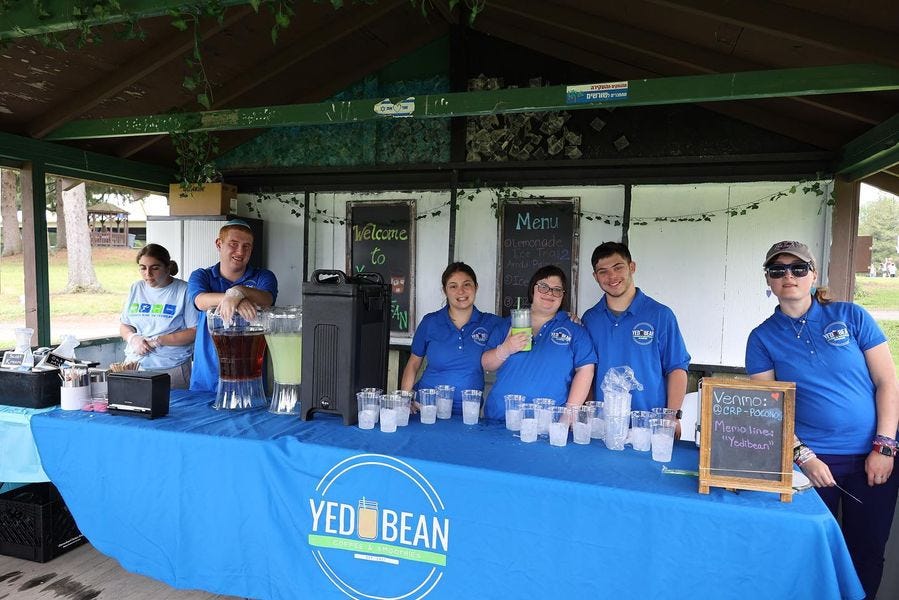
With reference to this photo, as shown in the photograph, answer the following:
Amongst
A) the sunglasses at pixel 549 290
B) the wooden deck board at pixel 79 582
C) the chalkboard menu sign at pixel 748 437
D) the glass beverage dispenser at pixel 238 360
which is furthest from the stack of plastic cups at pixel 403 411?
the wooden deck board at pixel 79 582

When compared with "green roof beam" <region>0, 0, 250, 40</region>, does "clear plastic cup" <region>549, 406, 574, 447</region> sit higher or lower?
lower

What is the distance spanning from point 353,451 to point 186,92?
12.8 feet

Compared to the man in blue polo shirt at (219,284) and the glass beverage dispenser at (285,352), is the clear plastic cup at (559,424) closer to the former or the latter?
the glass beverage dispenser at (285,352)

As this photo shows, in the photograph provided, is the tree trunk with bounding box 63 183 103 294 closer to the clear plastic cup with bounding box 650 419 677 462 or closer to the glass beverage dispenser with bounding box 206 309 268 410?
the glass beverage dispenser with bounding box 206 309 268 410

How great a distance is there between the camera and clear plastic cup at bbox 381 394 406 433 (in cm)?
221

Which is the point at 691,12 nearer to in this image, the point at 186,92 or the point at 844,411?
the point at 844,411

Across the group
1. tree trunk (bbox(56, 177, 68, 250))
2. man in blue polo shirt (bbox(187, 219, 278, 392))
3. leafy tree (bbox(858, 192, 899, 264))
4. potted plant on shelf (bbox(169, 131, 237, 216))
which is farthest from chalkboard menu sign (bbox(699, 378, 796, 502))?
tree trunk (bbox(56, 177, 68, 250))

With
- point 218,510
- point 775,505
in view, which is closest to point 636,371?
point 775,505

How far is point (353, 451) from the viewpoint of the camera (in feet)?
6.57

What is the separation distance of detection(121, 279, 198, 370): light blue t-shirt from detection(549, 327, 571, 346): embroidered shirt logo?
232cm

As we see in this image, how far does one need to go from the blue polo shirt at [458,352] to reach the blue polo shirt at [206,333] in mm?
921

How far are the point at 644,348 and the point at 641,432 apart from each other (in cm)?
81

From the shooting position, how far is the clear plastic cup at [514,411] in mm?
2248

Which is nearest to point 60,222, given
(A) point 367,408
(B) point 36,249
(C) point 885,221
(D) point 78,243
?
(D) point 78,243
